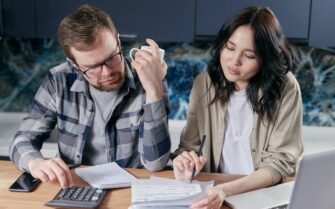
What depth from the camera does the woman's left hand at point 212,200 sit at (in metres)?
1.15

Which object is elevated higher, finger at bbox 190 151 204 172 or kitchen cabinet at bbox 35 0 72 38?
kitchen cabinet at bbox 35 0 72 38

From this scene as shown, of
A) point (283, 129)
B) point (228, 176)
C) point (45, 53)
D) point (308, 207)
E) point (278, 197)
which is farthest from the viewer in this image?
point (45, 53)

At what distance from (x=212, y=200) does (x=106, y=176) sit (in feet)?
1.23

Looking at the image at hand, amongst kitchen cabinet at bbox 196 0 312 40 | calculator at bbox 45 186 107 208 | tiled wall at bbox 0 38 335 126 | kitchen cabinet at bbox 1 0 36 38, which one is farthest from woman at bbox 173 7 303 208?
kitchen cabinet at bbox 1 0 36 38

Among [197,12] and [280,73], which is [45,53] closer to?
[197,12]

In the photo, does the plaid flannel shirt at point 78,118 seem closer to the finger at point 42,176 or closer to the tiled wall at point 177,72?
the finger at point 42,176

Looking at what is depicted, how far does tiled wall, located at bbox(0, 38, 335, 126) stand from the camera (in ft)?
8.39

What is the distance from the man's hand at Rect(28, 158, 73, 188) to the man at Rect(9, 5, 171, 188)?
12cm

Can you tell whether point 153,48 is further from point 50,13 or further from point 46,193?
point 50,13

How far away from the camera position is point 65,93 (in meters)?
1.60

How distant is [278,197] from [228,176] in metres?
0.21

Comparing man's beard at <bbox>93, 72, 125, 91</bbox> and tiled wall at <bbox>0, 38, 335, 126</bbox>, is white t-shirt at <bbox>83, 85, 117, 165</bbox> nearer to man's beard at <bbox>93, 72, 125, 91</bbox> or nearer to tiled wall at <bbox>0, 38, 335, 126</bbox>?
man's beard at <bbox>93, 72, 125, 91</bbox>

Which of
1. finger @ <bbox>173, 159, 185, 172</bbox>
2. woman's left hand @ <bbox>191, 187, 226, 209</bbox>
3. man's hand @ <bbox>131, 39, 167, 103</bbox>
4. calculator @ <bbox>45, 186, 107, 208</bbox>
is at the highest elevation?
man's hand @ <bbox>131, 39, 167, 103</bbox>

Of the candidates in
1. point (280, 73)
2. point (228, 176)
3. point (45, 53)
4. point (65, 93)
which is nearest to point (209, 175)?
point (228, 176)
